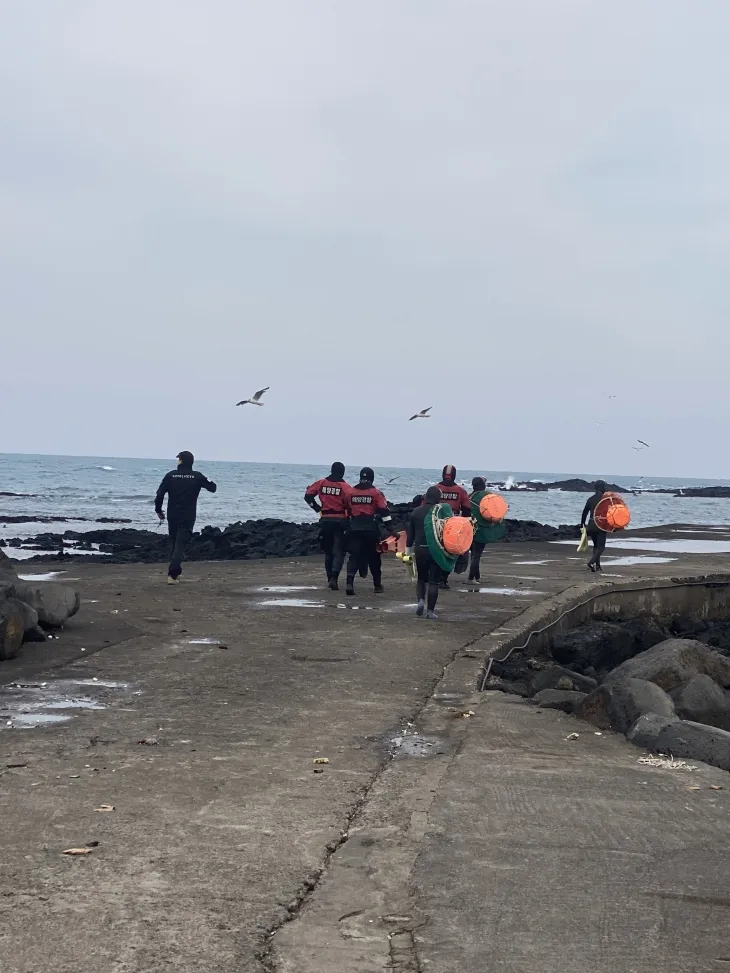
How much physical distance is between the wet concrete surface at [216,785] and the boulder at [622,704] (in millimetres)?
616

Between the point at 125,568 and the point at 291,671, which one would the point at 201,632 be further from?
the point at 125,568

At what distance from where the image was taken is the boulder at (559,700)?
8438 mm

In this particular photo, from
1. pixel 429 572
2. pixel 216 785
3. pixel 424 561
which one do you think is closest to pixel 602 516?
pixel 429 572

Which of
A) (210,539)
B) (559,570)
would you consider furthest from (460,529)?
(210,539)

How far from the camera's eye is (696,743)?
21.9 feet

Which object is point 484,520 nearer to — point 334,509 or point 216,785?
point 334,509

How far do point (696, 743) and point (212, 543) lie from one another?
25211 mm

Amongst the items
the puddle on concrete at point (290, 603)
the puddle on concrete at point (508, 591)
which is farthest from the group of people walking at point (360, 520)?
the puddle on concrete at point (290, 603)

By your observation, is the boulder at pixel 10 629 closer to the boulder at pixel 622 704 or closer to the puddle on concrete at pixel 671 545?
the boulder at pixel 622 704

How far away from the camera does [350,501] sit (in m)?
15.5

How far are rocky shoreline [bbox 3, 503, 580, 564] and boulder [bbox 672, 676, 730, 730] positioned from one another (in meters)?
17.7

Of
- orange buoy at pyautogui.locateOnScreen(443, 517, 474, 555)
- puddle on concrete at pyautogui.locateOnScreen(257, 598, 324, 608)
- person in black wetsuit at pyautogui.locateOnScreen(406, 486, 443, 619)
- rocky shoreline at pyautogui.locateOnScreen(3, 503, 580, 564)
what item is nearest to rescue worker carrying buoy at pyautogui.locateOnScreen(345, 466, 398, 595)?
puddle on concrete at pyautogui.locateOnScreen(257, 598, 324, 608)

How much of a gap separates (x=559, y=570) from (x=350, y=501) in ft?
20.5

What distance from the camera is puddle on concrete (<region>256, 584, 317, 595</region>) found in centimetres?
1572
